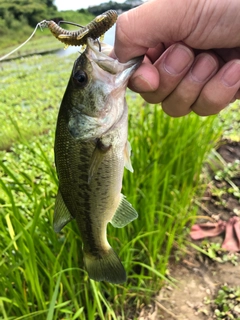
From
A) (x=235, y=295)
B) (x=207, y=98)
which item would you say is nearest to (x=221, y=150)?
(x=235, y=295)

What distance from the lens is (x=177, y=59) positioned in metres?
1.15

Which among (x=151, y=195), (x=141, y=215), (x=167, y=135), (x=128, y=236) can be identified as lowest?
(x=128, y=236)

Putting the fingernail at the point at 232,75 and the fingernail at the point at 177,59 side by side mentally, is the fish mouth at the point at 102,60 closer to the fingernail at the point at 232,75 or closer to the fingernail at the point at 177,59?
the fingernail at the point at 177,59

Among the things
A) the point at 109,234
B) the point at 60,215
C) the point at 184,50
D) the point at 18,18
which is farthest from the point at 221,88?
the point at 18,18

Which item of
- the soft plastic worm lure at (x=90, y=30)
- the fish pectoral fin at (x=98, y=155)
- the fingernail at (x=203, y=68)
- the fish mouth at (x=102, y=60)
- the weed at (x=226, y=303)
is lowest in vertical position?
the weed at (x=226, y=303)

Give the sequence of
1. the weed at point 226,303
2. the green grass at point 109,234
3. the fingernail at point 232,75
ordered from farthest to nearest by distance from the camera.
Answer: the weed at point 226,303
the green grass at point 109,234
the fingernail at point 232,75

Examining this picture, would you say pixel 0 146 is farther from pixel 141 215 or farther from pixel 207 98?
pixel 207 98

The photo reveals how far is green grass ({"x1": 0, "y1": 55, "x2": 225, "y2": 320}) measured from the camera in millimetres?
1429

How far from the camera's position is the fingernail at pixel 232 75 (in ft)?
3.84

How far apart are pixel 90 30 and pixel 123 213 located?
0.56m

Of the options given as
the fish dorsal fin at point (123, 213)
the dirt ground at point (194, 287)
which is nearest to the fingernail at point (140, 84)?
the fish dorsal fin at point (123, 213)

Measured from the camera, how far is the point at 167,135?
2.18m

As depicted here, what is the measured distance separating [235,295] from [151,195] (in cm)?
70

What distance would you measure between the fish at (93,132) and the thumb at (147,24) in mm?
42
